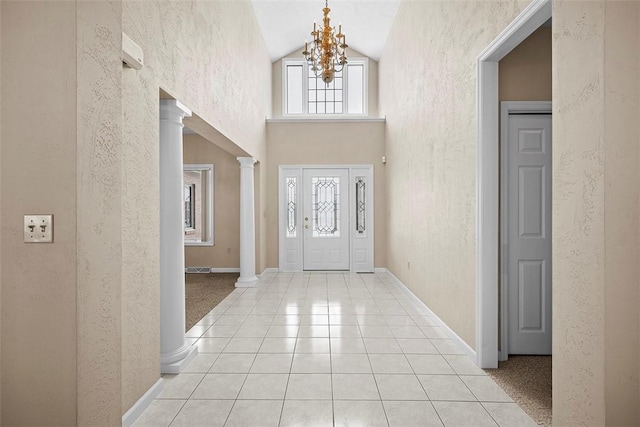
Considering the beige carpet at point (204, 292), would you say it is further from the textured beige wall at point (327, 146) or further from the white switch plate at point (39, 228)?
the white switch plate at point (39, 228)

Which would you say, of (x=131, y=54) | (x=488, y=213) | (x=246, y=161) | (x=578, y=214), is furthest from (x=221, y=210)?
(x=578, y=214)

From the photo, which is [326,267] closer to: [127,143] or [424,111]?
[424,111]

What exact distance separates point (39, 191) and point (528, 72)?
347 centimetres

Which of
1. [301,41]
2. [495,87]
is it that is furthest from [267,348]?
[301,41]

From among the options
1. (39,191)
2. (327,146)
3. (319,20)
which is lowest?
(39,191)

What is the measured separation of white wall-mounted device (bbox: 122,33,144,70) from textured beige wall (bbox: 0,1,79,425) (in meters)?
0.57

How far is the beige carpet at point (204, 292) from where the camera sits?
4.49 m

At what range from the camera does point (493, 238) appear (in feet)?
9.34

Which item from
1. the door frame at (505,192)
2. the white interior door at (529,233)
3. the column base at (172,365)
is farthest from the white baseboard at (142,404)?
the white interior door at (529,233)

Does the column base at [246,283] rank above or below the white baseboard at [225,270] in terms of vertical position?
above

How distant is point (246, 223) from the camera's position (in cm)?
607

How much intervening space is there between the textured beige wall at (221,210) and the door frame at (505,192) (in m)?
5.83

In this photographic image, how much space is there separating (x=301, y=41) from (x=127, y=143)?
677 cm

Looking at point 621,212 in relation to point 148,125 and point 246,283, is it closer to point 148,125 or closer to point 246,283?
point 148,125
